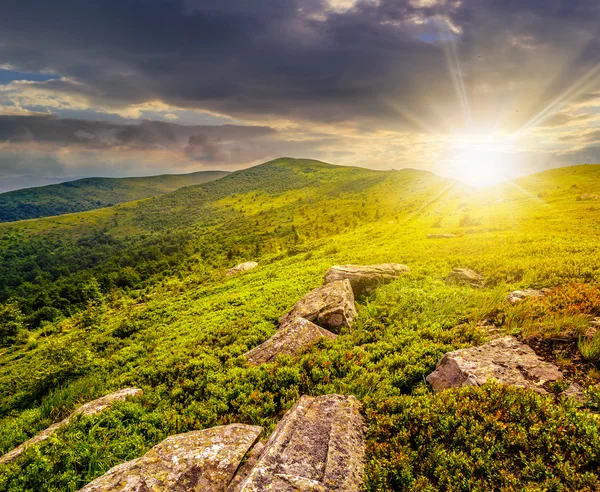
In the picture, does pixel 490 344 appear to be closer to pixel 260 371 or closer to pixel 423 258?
pixel 260 371

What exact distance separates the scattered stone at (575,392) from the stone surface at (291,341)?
8.58 meters

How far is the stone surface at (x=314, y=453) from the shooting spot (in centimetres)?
582

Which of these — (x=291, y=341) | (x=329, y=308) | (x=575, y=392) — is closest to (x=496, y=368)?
(x=575, y=392)

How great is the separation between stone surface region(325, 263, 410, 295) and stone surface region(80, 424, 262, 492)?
13.1 meters

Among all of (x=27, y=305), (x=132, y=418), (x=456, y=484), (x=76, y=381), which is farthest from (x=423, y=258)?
(x=27, y=305)

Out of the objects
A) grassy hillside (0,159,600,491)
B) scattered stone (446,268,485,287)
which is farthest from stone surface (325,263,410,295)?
scattered stone (446,268,485,287)

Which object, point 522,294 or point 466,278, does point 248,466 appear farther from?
point 466,278

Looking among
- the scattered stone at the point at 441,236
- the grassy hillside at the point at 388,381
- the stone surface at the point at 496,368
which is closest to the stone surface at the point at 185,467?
the grassy hillside at the point at 388,381

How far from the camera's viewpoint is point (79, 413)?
10195 millimetres

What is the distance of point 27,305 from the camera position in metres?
67.9

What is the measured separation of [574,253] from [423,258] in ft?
32.8

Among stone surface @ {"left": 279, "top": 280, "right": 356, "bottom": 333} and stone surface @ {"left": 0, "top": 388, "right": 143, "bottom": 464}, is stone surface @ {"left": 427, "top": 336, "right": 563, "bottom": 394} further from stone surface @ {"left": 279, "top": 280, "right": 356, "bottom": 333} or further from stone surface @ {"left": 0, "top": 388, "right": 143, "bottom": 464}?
stone surface @ {"left": 0, "top": 388, "right": 143, "bottom": 464}

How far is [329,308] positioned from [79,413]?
446 inches

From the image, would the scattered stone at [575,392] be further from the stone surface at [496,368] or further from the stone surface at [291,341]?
the stone surface at [291,341]
